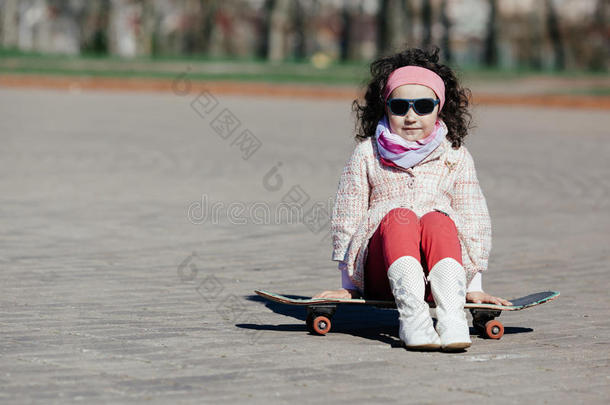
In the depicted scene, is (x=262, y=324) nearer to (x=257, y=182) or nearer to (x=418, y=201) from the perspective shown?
(x=418, y=201)

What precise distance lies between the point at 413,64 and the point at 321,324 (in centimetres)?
125

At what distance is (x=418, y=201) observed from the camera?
5.01 m

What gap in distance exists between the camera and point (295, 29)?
61.6 metres

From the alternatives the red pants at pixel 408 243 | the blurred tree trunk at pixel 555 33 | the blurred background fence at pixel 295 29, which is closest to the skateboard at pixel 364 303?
the red pants at pixel 408 243

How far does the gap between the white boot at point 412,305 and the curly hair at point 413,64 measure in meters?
0.78

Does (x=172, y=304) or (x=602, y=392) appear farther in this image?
(x=172, y=304)

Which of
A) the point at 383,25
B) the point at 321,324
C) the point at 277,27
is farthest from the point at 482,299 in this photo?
the point at 383,25

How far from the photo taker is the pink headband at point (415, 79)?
5094 mm

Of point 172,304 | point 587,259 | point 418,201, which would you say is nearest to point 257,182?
point 587,259

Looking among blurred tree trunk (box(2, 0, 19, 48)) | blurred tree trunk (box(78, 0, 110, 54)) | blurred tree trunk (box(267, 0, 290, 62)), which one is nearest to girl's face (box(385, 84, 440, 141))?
blurred tree trunk (box(267, 0, 290, 62))

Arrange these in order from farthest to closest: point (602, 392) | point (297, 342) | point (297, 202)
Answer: point (297, 202) → point (297, 342) → point (602, 392)

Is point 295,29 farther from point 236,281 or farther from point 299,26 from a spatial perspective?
point 236,281

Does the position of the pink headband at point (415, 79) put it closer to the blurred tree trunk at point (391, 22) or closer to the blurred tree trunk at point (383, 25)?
the blurred tree trunk at point (391, 22)

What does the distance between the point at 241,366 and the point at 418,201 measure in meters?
1.17
